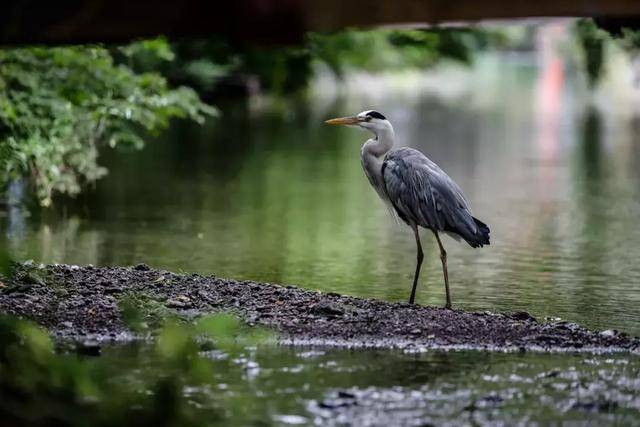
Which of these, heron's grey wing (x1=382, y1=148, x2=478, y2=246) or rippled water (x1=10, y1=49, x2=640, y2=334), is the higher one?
heron's grey wing (x1=382, y1=148, x2=478, y2=246)

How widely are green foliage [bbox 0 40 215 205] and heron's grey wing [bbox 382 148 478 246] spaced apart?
6307 mm

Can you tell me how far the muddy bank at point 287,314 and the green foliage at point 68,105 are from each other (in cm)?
565

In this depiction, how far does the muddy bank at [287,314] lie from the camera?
1067cm

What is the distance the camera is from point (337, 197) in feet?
79.5

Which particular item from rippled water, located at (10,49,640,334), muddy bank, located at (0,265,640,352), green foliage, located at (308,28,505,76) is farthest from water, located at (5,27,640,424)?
green foliage, located at (308,28,505,76)

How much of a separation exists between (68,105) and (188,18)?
11.0 meters

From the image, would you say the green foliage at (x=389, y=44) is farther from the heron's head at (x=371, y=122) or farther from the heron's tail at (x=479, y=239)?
the heron's tail at (x=479, y=239)

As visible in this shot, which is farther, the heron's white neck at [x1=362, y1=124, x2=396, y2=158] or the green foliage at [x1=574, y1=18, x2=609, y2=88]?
the green foliage at [x1=574, y1=18, x2=609, y2=88]

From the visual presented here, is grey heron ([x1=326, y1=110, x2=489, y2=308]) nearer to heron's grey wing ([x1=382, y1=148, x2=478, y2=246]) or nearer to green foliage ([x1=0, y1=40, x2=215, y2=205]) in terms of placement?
heron's grey wing ([x1=382, y1=148, x2=478, y2=246])

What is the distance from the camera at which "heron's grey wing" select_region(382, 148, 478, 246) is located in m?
12.3

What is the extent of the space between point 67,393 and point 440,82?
80958 millimetres

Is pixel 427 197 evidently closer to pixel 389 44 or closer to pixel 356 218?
pixel 356 218

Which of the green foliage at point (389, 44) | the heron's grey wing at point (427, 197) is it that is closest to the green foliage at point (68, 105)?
the heron's grey wing at point (427, 197)

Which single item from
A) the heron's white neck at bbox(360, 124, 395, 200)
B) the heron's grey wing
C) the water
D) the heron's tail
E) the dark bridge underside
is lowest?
the water
